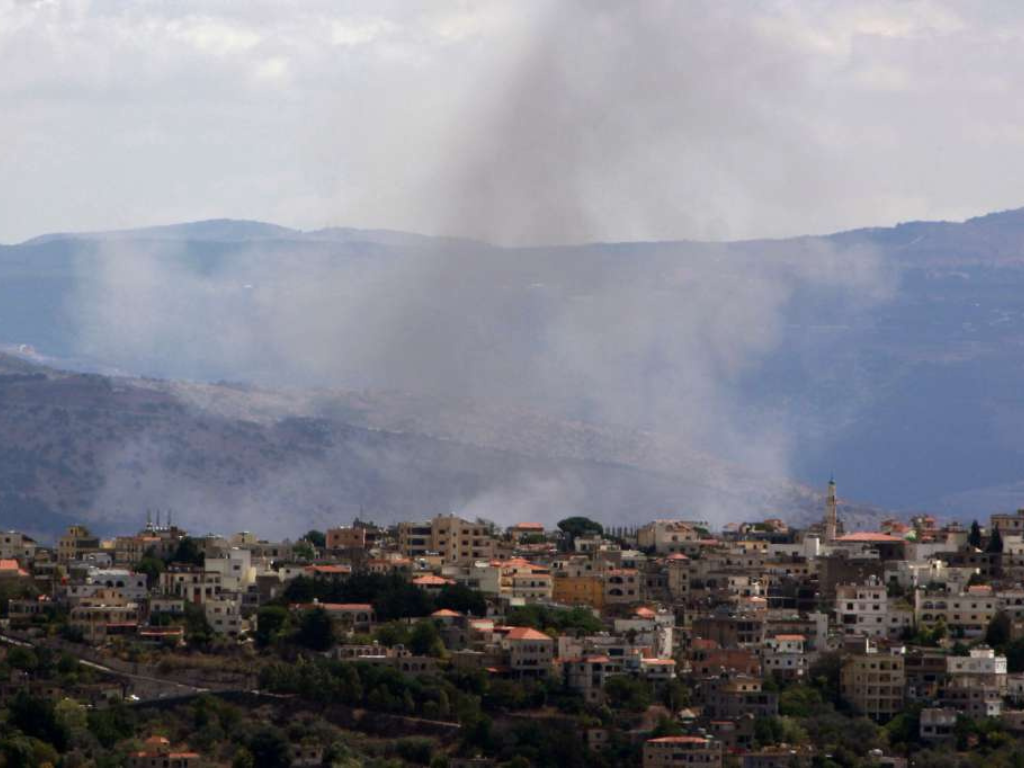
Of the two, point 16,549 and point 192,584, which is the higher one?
point 16,549

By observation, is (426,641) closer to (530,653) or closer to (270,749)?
(530,653)

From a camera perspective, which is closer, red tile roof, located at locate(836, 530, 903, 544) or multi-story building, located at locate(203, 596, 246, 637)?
multi-story building, located at locate(203, 596, 246, 637)

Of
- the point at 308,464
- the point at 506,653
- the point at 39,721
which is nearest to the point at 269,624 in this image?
the point at 506,653

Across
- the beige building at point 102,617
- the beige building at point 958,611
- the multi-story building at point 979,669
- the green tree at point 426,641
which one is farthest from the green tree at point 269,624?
the beige building at point 958,611

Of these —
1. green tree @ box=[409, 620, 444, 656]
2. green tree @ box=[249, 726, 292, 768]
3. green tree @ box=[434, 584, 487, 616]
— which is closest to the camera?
green tree @ box=[249, 726, 292, 768]

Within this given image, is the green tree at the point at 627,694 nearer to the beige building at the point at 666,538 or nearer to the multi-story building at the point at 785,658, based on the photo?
the multi-story building at the point at 785,658

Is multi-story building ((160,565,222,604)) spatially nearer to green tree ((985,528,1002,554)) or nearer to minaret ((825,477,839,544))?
minaret ((825,477,839,544))

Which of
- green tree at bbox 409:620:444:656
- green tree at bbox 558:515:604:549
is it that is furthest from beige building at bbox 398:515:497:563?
green tree at bbox 409:620:444:656
